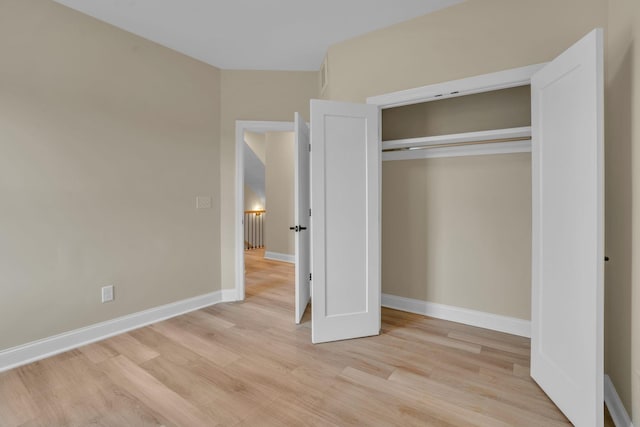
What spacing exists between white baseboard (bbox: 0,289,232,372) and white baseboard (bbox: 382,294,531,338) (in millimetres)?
2135

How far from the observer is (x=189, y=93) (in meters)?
3.38

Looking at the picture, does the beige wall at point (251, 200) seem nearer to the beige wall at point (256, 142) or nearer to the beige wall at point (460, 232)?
the beige wall at point (256, 142)

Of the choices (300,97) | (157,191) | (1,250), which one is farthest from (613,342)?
(1,250)

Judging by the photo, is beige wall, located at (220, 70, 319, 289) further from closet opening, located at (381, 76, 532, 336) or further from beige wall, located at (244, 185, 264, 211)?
beige wall, located at (244, 185, 264, 211)

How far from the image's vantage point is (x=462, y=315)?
2990 mm

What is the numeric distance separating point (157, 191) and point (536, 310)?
133 inches

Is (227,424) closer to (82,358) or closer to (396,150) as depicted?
(82,358)

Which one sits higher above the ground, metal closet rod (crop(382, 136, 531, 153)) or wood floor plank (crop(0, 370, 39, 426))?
metal closet rod (crop(382, 136, 531, 153))

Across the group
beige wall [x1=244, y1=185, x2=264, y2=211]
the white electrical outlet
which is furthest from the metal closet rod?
beige wall [x1=244, y1=185, x2=264, y2=211]

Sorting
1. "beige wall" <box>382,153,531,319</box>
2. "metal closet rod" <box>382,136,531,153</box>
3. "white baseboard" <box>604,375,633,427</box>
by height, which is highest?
"metal closet rod" <box>382,136,531,153</box>

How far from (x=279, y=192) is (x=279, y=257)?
52.2 inches

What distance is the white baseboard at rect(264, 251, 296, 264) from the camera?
19.7ft

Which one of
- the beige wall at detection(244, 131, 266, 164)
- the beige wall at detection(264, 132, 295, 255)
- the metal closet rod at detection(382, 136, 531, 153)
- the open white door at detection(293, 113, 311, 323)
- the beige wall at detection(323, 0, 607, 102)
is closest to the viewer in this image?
the beige wall at detection(323, 0, 607, 102)

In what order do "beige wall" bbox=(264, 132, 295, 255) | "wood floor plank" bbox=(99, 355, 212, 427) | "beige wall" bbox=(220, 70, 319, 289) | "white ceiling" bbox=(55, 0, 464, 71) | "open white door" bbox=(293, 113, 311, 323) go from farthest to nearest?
"beige wall" bbox=(264, 132, 295, 255) → "beige wall" bbox=(220, 70, 319, 289) → "open white door" bbox=(293, 113, 311, 323) → "white ceiling" bbox=(55, 0, 464, 71) → "wood floor plank" bbox=(99, 355, 212, 427)
